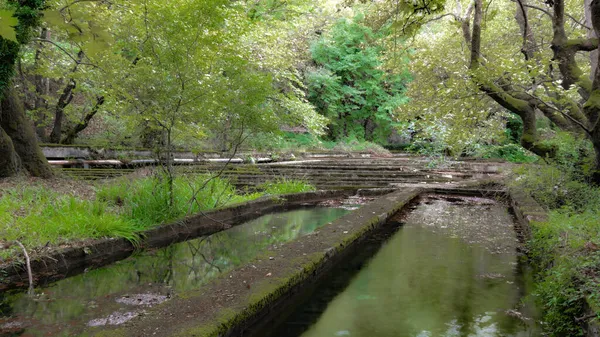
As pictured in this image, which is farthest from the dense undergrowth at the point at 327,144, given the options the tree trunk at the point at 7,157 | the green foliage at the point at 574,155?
the green foliage at the point at 574,155

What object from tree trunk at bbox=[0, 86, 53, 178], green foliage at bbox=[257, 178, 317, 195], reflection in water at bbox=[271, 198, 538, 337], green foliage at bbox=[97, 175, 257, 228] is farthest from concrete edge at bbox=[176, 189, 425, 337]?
tree trunk at bbox=[0, 86, 53, 178]

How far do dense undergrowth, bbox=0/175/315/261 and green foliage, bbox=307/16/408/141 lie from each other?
22.8 metres

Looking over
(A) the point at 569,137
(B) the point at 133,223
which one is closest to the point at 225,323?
(B) the point at 133,223

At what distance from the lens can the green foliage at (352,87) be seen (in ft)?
98.5

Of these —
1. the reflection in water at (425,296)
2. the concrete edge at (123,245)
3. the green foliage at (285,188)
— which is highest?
the green foliage at (285,188)

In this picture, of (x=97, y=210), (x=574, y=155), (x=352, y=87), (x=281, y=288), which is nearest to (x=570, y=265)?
(x=281, y=288)

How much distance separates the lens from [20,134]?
851cm

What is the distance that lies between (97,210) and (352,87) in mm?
28638

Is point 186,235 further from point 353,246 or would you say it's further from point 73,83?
point 73,83

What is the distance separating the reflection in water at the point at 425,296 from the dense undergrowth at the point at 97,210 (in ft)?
9.81

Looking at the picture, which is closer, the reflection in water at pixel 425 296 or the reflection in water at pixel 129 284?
the reflection in water at pixel 425 296

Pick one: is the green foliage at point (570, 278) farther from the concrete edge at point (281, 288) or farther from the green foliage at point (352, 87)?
the green foliage at point (352, 87)

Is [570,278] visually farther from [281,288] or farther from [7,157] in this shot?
[7,157]

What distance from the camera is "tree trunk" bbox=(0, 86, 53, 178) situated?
842 centimetres
